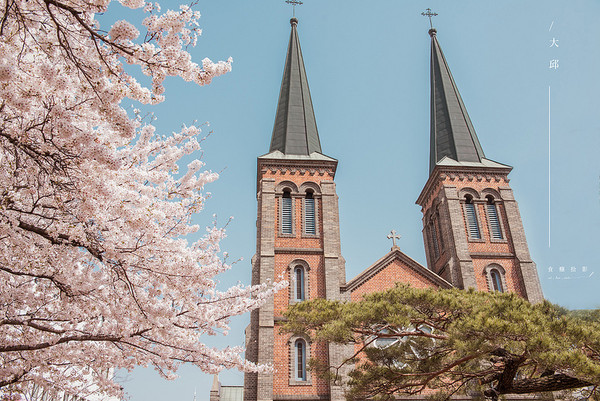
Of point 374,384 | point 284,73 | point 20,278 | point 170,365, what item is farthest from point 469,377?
point 284,73

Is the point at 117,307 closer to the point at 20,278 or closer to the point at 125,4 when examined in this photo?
the point at 20,278

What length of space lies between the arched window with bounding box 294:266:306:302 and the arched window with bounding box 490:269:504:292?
8341mm

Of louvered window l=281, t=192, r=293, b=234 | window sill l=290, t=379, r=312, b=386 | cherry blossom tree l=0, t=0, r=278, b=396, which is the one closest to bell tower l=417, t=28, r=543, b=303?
louvered window l=281, t=192, r=293, b=234

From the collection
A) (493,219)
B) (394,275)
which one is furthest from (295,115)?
(493,219)

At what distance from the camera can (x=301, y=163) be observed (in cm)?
2328

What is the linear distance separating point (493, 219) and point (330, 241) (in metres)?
8.03

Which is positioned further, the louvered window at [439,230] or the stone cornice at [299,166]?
the louvered window at [439,230]

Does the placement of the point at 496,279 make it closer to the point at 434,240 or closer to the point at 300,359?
the point at 434,240

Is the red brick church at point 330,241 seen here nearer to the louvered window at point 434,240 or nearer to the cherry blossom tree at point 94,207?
the louvered window at point 434,240

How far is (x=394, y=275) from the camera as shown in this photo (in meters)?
21.2

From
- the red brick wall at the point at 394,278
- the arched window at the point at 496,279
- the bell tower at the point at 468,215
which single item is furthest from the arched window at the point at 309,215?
the arched window at the point at 496,279

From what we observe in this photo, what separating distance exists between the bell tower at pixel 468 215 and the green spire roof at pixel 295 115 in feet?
21.8

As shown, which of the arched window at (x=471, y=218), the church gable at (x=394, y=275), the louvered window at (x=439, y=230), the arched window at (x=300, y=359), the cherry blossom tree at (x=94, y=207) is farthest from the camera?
the louvered window at (x=439, y=230)

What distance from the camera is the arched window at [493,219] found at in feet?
74.1
